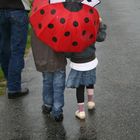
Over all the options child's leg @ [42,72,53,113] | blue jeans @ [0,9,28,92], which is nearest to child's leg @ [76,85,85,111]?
child's leg @ [42,72,53,113]

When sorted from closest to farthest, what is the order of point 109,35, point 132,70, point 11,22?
point 11,22, point 132,70, point 109,35

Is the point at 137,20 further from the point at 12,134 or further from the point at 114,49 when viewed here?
the point at 12,134

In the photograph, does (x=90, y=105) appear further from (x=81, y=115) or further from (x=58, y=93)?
(x=58, y=93)

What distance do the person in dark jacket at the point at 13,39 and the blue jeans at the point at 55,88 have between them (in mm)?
788

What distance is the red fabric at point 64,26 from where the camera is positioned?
466 cm

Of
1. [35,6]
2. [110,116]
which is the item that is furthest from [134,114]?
[35,6]

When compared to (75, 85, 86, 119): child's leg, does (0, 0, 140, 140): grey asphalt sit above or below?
below

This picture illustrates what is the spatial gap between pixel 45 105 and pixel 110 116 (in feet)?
2.57

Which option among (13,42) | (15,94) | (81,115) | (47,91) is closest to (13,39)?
(13,42)

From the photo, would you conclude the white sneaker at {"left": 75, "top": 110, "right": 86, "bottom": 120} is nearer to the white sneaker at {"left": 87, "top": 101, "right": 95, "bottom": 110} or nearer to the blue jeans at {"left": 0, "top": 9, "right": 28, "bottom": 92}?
the white sneaker at {"left": 87, "top": 101, "right": 95, "bottom": 110}

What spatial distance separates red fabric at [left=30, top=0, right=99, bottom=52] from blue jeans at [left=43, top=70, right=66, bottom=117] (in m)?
0.53

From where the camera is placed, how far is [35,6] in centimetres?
486

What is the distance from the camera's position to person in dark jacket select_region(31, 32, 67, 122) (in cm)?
509

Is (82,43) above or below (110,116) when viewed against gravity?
above
